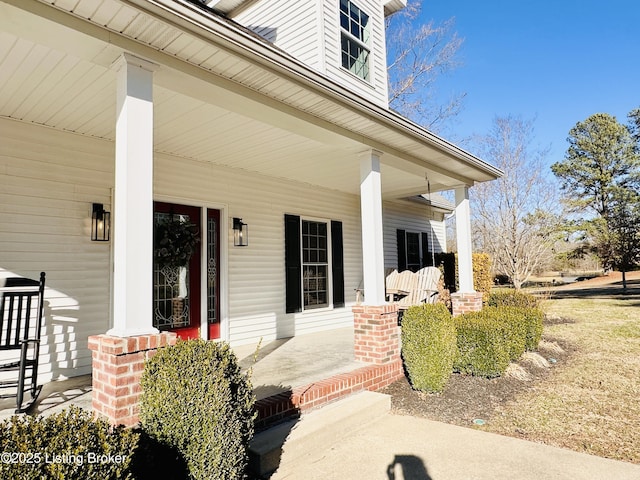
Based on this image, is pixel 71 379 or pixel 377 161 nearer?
pixel 71 379

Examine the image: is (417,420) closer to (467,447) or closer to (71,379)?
(467,447)

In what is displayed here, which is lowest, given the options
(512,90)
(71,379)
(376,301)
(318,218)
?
(71,379)

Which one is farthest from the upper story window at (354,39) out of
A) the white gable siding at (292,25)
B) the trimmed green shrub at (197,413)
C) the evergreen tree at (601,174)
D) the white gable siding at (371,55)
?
the evergreen tree at (601,174)

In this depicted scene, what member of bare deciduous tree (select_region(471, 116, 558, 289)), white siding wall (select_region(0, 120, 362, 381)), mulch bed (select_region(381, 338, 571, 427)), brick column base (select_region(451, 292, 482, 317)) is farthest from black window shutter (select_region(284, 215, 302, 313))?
bare deciduous tree (select_region(471, 116, 558, 289))

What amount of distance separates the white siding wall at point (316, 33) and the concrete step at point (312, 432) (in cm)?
500

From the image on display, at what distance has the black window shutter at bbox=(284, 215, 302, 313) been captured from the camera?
6.94 meters

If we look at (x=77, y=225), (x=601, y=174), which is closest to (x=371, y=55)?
(x=77, y=225)

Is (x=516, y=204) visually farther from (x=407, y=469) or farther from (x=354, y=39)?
(x=407, y=469)

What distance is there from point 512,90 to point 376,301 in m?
16.6

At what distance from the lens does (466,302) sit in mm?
7195

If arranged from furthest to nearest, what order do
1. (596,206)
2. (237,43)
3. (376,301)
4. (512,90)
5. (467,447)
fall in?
(596,206), (512,90), (376,301), (467,447), (237,43)

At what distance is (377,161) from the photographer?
5141 millimetres

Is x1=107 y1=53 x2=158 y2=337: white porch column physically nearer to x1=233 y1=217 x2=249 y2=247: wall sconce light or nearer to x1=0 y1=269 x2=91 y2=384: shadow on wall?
x1=0 y1=269 x2=91 y2=384: shadow on wall

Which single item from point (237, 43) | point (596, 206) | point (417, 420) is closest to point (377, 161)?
point (237, 43)
